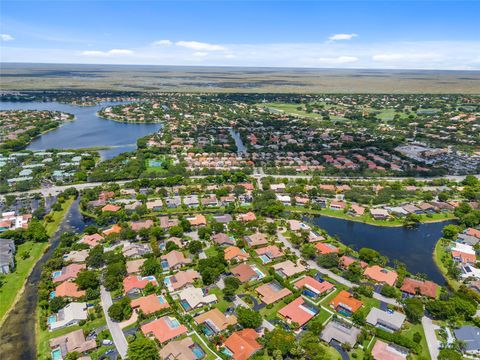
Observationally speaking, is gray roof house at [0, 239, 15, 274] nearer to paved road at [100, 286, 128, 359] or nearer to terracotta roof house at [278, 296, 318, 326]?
paved road at [100, 286, 128, 359]

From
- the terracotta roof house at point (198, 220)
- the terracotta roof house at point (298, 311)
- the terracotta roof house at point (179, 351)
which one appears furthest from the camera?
the terracotta roof house at point (198, 220)

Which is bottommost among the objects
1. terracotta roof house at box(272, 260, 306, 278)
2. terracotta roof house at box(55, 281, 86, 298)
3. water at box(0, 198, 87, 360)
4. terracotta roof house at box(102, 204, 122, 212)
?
water at box(0, 198, 87, 360)

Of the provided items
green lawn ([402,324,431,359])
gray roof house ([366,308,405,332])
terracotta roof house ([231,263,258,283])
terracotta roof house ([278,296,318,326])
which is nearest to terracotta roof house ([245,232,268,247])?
terracotta roof house ([231,263,258,283])

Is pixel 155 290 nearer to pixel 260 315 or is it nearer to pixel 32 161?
pixel 260 315

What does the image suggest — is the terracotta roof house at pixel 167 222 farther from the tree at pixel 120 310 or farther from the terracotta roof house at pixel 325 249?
the terracotta roof house at pixel 325 249

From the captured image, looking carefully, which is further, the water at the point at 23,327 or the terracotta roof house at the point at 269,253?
the terracotta roof house at the point at 269,253

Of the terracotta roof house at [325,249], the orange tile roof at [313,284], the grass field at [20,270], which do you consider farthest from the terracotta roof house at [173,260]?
the terracotta roof house at [325,249]

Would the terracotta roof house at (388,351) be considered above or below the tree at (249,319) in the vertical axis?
below
